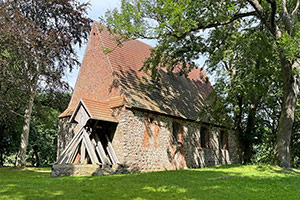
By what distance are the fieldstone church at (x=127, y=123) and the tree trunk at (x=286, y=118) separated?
219 inches

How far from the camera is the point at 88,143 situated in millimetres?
14406

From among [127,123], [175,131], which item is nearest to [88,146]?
[127,123]

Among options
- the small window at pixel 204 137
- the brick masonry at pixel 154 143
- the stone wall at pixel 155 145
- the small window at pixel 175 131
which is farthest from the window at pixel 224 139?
the small window at pixel 175 131

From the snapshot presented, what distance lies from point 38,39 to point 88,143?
863cm

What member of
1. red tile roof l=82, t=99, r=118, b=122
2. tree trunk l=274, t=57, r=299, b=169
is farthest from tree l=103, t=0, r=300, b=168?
red tile roof l=82, t=99, r=118, b=122

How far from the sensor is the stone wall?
15.2 metres

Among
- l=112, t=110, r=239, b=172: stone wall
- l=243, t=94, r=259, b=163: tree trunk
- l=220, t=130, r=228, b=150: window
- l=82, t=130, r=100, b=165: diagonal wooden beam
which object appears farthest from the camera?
l=220, t=130, r=228, b=150: window

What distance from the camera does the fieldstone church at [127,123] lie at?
14734mm

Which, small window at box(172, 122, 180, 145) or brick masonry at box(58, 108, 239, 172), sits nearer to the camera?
brick masonry at box(58, 108, 239, 172)

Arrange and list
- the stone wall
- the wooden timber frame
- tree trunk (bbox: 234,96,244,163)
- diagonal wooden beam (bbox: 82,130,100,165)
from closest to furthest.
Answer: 1. diagonal wooden beam (bbox: 82,130,100,165)
2. the wooden timber frame
3. the stone wall
4. tree trunk (bbox: 234,96,244,163)

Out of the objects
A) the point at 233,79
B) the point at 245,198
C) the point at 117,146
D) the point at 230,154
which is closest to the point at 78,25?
the point at 117,146

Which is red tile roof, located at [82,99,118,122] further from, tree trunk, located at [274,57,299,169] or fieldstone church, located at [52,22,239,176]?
tree trunk, located at [274,57,299,169]

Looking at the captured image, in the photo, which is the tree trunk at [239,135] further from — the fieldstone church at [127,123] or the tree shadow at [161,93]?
the tree shadow at [161,93]

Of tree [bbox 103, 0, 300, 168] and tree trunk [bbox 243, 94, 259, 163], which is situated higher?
tree [bbox 103, 0, 300, 168]
